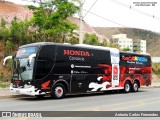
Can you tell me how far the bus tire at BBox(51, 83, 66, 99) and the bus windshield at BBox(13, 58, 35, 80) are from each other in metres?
1.70

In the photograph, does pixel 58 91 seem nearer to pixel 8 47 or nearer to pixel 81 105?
pixel 81 105

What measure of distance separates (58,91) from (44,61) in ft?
6.50

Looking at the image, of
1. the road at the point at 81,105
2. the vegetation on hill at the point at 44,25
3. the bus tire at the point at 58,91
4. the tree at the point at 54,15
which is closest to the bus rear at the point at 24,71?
the road at the point at 81,105

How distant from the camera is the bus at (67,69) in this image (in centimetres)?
1797

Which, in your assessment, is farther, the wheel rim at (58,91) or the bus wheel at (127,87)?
the bus wheel at (127,87)

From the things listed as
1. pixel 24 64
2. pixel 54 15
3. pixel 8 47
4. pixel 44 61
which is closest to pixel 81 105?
pixel 44 61

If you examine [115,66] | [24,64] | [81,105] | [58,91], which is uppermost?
[24,64]

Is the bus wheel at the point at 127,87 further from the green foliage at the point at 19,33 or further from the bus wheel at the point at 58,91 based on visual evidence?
the green foliage at the point at 19,33

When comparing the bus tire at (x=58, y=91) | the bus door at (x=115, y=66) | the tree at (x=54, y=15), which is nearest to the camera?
the bus tire at (x=58, y=91)

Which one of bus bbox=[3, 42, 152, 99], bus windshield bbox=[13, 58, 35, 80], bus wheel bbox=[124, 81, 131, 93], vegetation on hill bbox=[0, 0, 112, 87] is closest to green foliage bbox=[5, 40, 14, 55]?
vegetation on hill bbox=[0, 0, 112, 87]

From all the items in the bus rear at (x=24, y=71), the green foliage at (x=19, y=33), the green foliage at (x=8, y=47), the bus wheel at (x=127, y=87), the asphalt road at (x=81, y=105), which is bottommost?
the asphalt road at (x=81, y=105)

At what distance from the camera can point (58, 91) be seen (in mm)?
18859

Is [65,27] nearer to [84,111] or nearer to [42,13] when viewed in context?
[42,13]

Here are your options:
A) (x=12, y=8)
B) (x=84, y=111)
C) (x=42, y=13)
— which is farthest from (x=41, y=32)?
(x=84, y=111)
